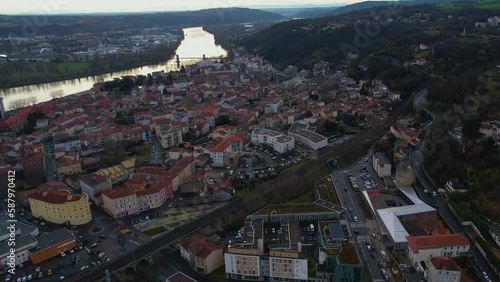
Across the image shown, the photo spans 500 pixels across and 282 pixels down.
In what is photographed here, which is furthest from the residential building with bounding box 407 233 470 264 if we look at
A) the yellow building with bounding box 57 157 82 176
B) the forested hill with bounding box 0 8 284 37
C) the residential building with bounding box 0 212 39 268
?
the forested hill with bounding box 0 8 284 37

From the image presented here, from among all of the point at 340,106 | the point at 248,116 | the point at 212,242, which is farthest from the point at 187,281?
the point at 340,106

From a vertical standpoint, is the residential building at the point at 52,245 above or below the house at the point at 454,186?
below

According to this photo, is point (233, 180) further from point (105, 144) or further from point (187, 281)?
point (105, 144)

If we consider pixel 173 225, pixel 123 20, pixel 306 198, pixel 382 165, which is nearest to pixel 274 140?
pixel 306 198

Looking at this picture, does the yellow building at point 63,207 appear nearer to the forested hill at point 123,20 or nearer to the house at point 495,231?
the house at point 495,231

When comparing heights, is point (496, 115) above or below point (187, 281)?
above

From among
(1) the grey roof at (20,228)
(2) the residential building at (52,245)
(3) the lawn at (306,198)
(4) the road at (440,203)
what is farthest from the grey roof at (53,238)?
(4) the road at (440,203)
